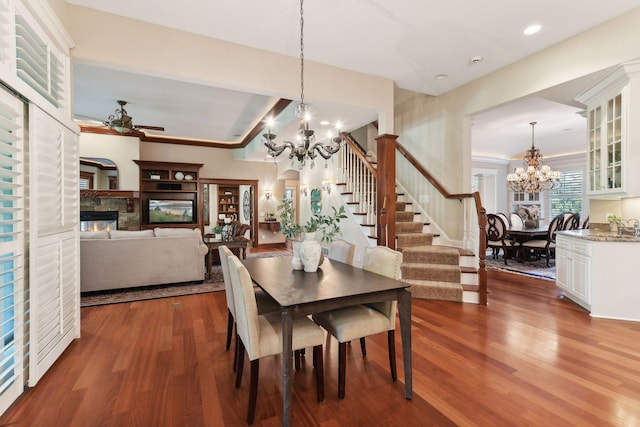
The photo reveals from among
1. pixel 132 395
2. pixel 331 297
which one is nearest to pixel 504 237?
pixel 331 297

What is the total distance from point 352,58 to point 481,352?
3607 mm

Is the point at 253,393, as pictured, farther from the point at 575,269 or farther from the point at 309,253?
the point at 575,269

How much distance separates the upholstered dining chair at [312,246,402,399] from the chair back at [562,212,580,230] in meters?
5.82

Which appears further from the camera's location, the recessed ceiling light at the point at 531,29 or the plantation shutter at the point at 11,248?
the recessed ceiling light at the point at 531,29

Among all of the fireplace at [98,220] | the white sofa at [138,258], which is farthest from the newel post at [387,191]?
the fireplace at [98,220]

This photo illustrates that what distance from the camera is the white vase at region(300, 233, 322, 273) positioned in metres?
2.49

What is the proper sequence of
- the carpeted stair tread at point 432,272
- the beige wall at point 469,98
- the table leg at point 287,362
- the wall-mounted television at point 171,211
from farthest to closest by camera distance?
the wall-mounted television at point 171,211, the carpeted stair tread at point 432,272, the beige wall at point 469,98, the table leg at point 287,362

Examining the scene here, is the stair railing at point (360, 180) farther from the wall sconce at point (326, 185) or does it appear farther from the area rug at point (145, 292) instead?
the area rug at point (145, 292)

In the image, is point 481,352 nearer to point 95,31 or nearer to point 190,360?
point 190,360

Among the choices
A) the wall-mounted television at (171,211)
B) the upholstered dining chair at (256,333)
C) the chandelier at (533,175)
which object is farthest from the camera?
the wall-mounted television at (171,211)

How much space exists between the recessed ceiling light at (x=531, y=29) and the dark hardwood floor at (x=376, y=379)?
128 inches

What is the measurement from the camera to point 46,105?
2.28 metres

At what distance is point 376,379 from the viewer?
7.30 ft

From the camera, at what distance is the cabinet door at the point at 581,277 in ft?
11.4
